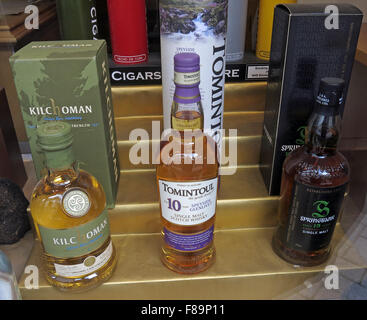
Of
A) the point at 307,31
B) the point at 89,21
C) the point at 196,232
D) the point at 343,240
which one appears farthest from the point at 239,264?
the point at 89,21

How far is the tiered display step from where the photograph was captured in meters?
0.62

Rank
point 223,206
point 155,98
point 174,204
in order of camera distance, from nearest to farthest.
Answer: point 174,204 < point 223,206 < point 155,98

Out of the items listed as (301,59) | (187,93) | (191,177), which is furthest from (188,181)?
(301,59)

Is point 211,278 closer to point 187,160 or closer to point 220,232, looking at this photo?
point 220,232

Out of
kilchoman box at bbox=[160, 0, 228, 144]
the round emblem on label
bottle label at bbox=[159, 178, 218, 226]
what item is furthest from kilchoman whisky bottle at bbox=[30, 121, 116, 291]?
kilchoman box at bbox=[160, 0, 228, 144]

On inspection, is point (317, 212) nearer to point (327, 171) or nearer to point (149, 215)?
point (327, 171)

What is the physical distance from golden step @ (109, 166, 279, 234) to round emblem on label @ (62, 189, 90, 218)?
136 millimetres

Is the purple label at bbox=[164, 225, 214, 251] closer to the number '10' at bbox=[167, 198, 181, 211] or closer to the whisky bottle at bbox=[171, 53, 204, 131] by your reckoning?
the number '10' at bbox=[167, 198, 181, 211]

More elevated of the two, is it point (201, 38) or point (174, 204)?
point (201, 38)

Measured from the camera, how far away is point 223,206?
2.24ft

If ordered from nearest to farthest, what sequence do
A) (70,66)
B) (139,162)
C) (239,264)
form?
(70,66)
(239,264)
(139,162)

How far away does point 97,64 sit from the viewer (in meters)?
0.54

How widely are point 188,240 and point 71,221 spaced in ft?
0.62
